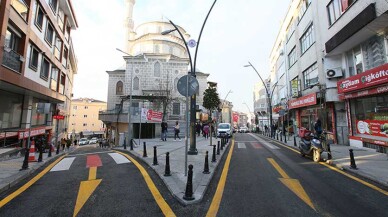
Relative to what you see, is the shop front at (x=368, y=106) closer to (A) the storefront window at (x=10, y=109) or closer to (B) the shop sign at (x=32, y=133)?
(B) the shop sign at (x=32, y=133)

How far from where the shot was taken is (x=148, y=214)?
3.78m

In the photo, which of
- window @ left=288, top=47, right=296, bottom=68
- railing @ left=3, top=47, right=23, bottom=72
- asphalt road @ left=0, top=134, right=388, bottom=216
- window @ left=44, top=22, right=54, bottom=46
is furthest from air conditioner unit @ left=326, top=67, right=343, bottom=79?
window @ left=44, top=22, right=54, bottom=46

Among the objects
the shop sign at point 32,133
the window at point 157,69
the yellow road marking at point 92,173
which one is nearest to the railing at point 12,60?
the shop sign at point 32,133

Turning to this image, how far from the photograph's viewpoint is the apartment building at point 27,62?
11000 millimetres

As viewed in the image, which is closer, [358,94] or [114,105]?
[358,94]

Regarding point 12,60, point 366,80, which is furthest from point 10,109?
point 366,80

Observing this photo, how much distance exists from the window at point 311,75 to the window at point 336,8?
4424 mm

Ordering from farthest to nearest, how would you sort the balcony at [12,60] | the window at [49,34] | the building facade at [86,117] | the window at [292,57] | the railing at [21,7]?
the building facade at [86,117] < the window at [292,57] < the window at [49,34] < the railing at [21,7] < the balcony at [12,60]

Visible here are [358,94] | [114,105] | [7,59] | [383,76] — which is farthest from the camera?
[114,105]

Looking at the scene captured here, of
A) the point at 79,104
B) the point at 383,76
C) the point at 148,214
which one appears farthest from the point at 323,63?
the point at 79,104

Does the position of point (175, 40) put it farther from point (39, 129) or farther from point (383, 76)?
point (383, 76)

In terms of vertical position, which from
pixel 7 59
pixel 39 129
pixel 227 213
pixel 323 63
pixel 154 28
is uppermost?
pixel 154 28

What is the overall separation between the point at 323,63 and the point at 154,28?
1608 inches

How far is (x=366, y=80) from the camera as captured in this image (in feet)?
37.7
